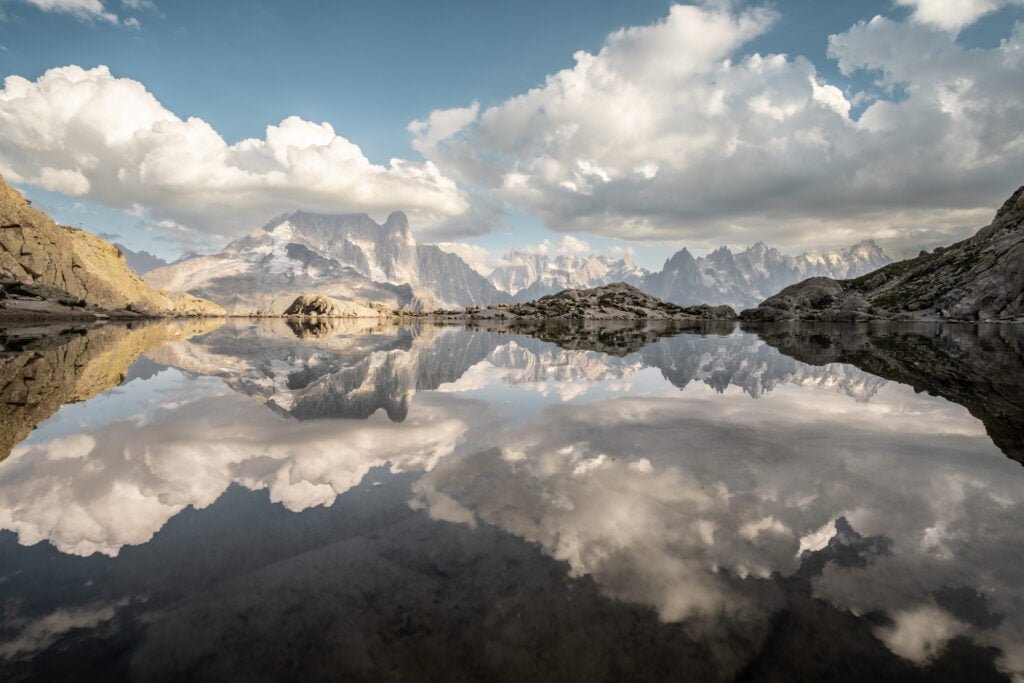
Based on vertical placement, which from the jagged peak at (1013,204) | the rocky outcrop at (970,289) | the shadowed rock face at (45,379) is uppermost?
the jagged peak at (1013,204)

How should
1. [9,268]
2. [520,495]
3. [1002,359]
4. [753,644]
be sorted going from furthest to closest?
[9,268], [1002,359], [520,495], [753,644]

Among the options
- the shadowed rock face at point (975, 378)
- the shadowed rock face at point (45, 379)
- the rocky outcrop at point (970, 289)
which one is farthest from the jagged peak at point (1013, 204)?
the shadowed rock face at point (45, 379)

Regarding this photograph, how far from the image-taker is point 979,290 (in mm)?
150125

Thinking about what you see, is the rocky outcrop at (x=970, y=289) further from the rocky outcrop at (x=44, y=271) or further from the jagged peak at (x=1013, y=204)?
the rocky outcrop at (x=44, y=271)

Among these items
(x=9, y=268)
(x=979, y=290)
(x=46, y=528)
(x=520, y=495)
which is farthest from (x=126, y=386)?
(x=979, y=290)

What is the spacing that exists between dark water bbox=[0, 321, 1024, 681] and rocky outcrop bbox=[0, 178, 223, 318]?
141m

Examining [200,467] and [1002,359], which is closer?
[200,467]

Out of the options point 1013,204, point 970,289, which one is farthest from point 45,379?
point 1013,204

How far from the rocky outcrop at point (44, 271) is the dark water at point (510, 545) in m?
141

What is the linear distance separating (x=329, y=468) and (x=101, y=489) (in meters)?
5.03

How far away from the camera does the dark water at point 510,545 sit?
5.80 m

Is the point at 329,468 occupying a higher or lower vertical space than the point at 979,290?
lower

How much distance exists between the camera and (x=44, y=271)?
13912 cm

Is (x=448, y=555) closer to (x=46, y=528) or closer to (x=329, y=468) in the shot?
(x=329, y=468)
